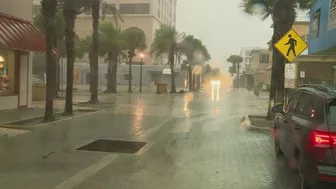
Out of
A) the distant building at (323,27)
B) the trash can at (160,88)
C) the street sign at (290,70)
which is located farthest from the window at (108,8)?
the trash can at (160,88)

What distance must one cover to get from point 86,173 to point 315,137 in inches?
158

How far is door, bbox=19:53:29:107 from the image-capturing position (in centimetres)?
1947

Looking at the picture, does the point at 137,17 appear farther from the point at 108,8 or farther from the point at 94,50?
the point at 108,8

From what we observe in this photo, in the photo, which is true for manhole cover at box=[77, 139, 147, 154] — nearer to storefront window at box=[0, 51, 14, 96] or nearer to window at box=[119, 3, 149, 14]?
storefront window at box=[0, 51, 14, 96]

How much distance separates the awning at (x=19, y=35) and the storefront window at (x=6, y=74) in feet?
4.61

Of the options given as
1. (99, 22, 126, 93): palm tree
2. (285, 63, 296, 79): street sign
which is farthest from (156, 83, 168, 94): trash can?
(285, 63, 296, 79): street sign

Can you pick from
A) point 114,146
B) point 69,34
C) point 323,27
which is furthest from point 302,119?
point 69,34

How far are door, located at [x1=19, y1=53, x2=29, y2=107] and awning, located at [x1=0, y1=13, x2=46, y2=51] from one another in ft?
3.88

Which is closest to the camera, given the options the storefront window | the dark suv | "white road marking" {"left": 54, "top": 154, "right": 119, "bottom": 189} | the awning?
the dark suv

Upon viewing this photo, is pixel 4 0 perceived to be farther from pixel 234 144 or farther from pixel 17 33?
pixel 234 144

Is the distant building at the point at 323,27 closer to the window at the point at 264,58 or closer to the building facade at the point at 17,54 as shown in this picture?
the building facade at the point at 17,54

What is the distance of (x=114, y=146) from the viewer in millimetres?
10867

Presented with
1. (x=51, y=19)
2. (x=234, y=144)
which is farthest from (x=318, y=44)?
(x=51, y=19)

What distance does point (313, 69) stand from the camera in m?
44.8
